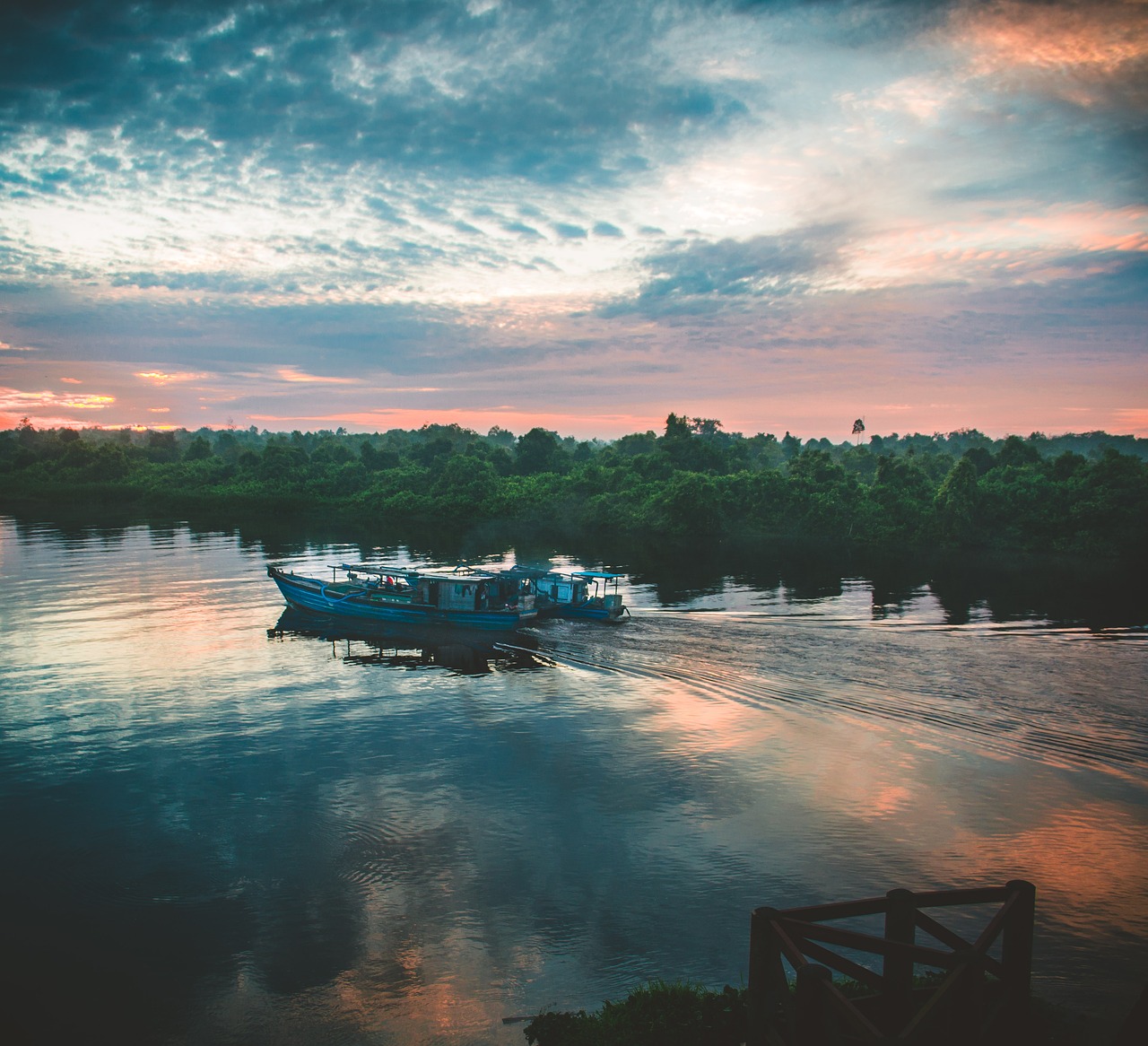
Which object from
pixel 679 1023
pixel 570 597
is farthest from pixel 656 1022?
pixel 570 597

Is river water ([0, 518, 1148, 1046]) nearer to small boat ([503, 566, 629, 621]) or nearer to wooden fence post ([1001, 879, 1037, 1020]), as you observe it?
small boat ([503, 566, 629, 621])

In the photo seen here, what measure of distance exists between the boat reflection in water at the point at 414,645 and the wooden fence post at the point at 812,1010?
30163 mm

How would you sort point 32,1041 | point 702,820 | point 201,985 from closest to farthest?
point 32,1041, point 201,985, point 702,820

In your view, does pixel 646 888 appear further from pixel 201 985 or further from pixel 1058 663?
pixel 1058 663

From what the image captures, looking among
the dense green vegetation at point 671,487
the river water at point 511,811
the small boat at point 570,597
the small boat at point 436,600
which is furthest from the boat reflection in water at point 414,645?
the dense green vegetation at point 671,487

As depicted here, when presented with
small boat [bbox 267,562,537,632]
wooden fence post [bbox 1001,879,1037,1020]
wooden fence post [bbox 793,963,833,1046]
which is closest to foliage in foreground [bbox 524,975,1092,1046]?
wooden fence post [bbox 1001,879,1037,1020]

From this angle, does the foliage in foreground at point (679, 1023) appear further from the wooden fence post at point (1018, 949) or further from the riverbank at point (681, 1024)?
the wooden fence post at point (1018, 949)

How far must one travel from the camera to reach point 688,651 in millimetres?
37969

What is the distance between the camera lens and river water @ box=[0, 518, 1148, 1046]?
14320 millimetres

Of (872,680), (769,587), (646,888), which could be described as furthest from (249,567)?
(646,888)

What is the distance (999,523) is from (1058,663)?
5214cm

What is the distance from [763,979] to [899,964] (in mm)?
1480

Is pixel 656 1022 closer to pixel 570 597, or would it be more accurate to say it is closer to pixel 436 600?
pixel 436 600

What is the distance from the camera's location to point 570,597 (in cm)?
4700
